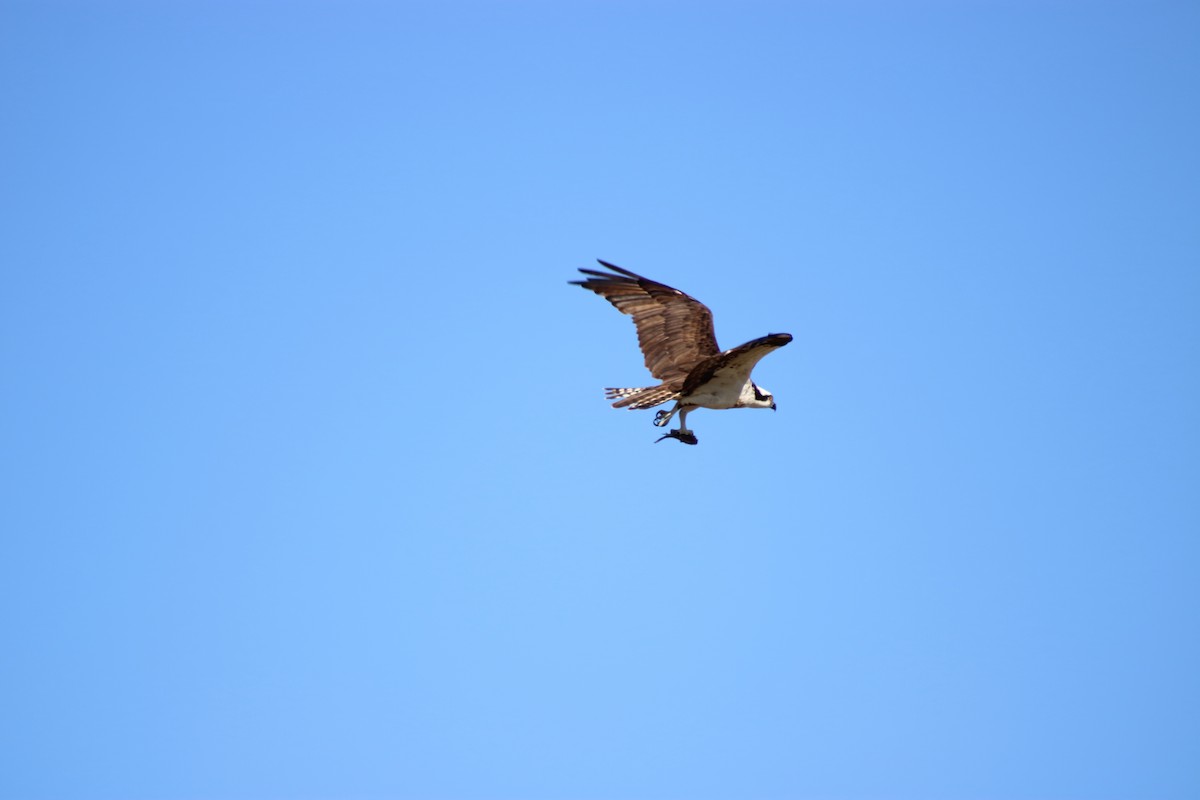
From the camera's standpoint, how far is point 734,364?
22.7 m

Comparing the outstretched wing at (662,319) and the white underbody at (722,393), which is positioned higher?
the outstretched wing at (662,319)

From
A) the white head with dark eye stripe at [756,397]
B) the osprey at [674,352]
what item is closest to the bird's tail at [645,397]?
the osprey at [674,352]

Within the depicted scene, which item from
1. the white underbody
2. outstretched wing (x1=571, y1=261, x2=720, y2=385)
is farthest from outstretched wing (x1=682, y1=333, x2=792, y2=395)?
outstretched wing (x1=571, y1=261, x2=720, y2=385)

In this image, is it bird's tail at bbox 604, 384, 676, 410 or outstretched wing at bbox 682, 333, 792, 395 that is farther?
bird's tail at bbox 604, 384, 676, 410

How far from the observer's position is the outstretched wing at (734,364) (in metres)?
21.4

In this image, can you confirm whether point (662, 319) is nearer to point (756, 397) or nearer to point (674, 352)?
point (674, 352)

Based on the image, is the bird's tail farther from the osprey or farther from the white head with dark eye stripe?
the white head with dark eye stripe

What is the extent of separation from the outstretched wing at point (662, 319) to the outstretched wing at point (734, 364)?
4.28ft

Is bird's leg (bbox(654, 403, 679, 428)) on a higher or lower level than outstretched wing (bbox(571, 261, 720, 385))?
lower

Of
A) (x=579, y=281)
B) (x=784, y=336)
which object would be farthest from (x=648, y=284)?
(x=784, y=336)

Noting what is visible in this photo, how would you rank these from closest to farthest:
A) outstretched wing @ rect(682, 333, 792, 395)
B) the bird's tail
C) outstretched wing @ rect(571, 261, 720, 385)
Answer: outstretched wing @ rect(682, 333, 792, 395) → the bird's tail → outstretched wing @ rect(571, 261, 720, 385)

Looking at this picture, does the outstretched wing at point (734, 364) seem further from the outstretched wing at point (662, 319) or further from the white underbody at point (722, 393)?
the outstretched wing at point (662, 319)

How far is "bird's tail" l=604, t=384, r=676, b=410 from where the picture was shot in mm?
23156

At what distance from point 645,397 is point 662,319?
2324mm
